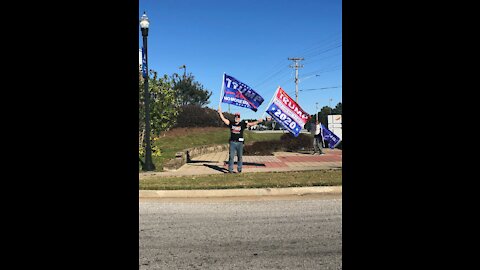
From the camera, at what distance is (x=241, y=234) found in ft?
16.0

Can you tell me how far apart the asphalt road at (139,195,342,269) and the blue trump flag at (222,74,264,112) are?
433 cm

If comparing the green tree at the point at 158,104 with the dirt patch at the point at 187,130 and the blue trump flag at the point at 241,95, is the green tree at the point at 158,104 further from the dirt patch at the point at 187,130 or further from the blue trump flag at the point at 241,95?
the dirt patch at the point at 187,130

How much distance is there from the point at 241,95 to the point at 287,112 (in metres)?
1.70

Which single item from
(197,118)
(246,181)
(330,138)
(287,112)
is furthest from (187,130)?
(246,181)

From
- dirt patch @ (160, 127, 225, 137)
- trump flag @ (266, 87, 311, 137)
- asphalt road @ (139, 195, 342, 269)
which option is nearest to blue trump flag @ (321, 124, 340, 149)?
trump flag @ (266, 87, 311, 137)

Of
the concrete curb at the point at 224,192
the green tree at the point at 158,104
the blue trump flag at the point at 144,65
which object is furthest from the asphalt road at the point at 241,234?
the green tree at the point at 158,104

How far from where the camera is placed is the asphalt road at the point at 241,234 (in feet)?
12.6

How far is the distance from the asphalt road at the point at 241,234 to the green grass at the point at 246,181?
3.04 feet

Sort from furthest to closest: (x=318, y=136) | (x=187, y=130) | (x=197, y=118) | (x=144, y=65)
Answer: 1. (x=197, y=118)
2. (x=187, y=130)
3. (x=318, y=136)
4. (x=144, y=65)

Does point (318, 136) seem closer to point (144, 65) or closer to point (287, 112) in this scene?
point (287, 112)
